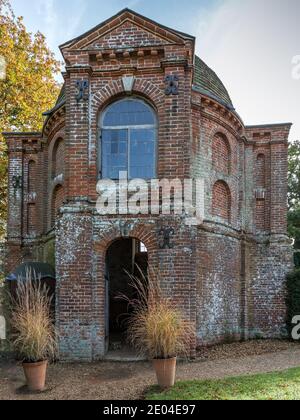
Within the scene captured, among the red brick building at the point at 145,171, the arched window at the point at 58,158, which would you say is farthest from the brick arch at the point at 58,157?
the red brick building at the point at 145,171

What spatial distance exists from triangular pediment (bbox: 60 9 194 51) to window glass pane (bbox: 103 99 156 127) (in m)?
1.44

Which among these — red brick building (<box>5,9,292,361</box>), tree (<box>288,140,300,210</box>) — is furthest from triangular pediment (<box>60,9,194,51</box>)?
tree (<box>288,140,300,210</box>)

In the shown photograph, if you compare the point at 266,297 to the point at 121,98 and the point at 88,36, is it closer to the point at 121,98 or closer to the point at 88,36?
the point at 121,98

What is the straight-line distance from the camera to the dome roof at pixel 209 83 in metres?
13.1

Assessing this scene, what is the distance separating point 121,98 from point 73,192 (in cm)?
279

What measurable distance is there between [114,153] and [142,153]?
0.73 meters

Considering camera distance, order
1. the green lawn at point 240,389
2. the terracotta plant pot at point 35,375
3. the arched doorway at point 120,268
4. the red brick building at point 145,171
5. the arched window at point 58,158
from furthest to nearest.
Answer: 1. the arched doorway at point 120,268
2. the arched window at point 58,158
3. the red brick building at point 145,171
4. the terracotta plant pot at point 35,375
5. the green lawn at point 240,389

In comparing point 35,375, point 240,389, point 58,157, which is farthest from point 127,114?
point 240,389

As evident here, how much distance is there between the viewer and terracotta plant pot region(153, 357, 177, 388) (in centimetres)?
747

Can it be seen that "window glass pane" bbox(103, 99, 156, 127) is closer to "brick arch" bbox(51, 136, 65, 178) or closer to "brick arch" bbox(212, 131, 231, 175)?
"brick arch" bbox(212, 131, 231, 175)

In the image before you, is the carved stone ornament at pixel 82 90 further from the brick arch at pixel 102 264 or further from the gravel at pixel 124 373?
the gravel at pixel 124 373

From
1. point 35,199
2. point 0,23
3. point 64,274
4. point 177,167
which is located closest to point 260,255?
point 177,167

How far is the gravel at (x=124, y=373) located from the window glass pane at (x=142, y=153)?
4656 millimetres

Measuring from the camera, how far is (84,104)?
10.8 meters
